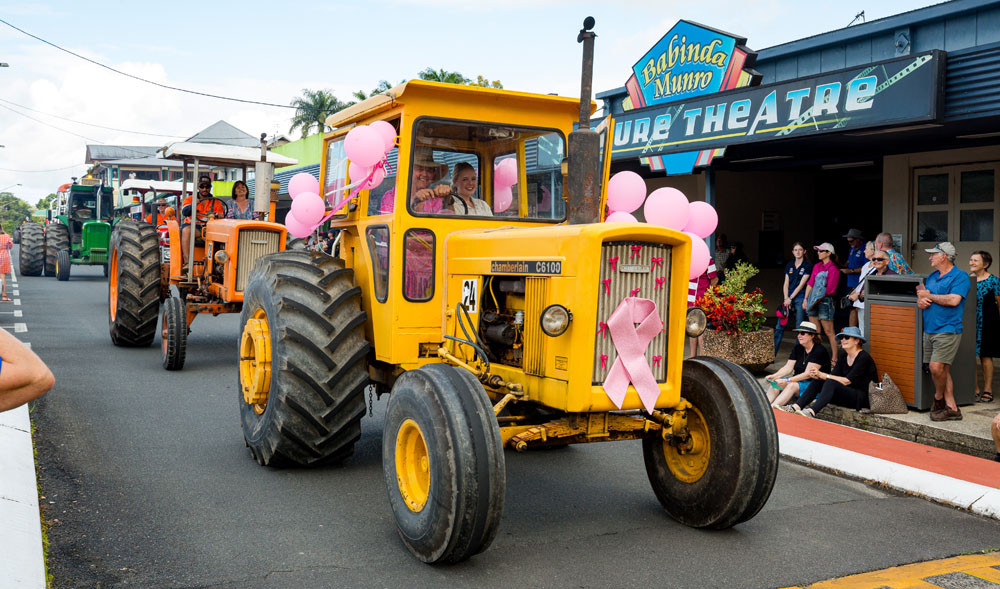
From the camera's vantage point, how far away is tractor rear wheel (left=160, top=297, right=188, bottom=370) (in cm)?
976

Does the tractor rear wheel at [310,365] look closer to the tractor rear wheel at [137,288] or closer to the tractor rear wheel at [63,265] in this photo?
the tractor rear wheel at [137,288]

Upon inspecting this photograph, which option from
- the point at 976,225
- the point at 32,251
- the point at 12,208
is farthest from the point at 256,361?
the point at 12,208

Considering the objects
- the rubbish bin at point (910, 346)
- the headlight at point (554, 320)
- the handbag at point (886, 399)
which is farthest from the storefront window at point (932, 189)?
the headlight at point (554, 320)

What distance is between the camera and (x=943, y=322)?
814cm

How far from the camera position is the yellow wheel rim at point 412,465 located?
4.46 meters

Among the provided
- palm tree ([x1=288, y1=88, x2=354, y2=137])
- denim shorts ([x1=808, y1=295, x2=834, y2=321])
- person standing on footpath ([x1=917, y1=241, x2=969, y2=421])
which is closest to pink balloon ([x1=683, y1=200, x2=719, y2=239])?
person standing on footpath ([x1=917, y1=241, x2=969, y2=421])


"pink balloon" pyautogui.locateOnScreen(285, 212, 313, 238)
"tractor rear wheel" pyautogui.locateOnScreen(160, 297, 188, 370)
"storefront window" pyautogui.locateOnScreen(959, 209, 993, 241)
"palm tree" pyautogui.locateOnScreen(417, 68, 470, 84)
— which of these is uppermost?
"palm tree" pyautogui.locateOnScreen(417, 68, 470, 84)

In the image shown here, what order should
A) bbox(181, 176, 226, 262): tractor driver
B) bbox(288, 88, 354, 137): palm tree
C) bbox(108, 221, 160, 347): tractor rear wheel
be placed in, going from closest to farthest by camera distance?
bbox(108, 221, 160, 347): tractor rear wheel, bbox(181, 176, 226, 262): tractor driver, bbox(288, 88, 354, 137): palm tree

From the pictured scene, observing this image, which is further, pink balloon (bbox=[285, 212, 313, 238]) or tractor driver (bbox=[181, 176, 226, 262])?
tractor driver (bbox=[181, 176, 226, 262])

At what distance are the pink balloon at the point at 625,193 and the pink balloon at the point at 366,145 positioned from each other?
5.87 ft

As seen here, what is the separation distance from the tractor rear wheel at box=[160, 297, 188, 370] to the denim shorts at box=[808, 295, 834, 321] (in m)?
7.71

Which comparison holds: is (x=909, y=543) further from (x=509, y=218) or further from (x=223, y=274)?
(x=223, y=274)

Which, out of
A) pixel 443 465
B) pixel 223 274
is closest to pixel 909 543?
pixel 443 465

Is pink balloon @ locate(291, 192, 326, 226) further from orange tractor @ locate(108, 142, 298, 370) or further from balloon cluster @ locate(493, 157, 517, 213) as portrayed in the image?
orange tractor @ locate(108, 142, 298, 370)
